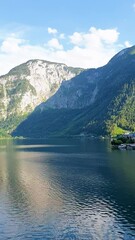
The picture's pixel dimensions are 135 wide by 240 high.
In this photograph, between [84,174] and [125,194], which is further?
[84,174]

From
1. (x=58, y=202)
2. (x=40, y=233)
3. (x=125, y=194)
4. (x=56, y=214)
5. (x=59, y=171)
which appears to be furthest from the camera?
(x=59, y=171)

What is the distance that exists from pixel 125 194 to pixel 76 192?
15.7 meters

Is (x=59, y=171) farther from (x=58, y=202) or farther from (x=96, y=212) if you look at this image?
(x=96, y=212)

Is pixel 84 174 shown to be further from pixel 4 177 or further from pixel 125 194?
pixel 125 194

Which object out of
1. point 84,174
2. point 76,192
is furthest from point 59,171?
point 76,192

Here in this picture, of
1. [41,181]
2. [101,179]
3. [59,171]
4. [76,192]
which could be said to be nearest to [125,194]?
[76,192]

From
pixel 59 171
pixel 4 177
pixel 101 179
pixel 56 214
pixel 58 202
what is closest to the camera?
pixel 56 214

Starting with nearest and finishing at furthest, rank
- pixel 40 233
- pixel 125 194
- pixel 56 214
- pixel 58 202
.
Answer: pixel 40 233 < pixel 56 214 < pixel 58 202 < pixel 125 194

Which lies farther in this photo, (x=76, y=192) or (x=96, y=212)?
(x=76, y=192)

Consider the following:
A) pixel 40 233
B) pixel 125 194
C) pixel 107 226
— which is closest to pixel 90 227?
pixel 107 226

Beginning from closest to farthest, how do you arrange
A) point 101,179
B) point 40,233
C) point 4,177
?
point 40,233
point 101,179
point 4,177

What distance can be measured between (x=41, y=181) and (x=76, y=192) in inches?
1032

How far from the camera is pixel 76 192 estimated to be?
347ft

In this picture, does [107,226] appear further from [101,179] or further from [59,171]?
[59,171]
